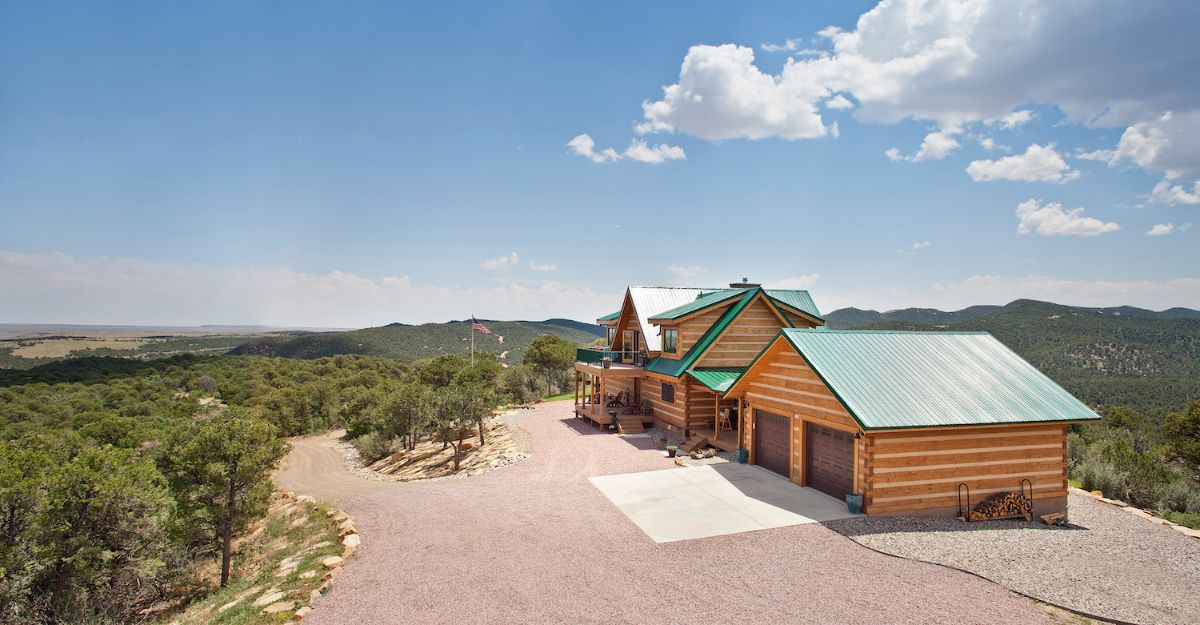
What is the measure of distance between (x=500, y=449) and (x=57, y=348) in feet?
581

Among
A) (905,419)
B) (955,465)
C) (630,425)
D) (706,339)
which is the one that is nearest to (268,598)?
(905,419)

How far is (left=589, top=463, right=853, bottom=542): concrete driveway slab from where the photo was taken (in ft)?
41.5

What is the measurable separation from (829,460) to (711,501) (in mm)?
3466

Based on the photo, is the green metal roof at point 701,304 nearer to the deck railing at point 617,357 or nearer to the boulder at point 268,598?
the deck railing at point 617,357

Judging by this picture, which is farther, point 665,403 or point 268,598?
point 665,403

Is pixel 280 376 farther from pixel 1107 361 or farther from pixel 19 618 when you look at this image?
pixel 1107 361

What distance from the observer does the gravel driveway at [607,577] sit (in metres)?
8.70

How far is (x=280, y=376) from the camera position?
197ft

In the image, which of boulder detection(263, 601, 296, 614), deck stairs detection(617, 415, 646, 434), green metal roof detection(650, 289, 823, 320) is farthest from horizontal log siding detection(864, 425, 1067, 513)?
deck stairs detection(617, 415, 646, 434)

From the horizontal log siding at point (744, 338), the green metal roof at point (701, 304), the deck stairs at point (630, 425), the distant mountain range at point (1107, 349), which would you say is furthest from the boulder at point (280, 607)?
the distant mountain range at point (1107, 349)

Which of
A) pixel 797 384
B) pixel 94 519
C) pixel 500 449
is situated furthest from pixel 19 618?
pixel 797 384

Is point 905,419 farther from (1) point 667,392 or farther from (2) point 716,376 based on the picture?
(1) point 667,392

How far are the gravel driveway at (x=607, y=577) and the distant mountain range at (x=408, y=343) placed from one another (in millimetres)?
83243

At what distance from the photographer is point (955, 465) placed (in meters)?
13.4
